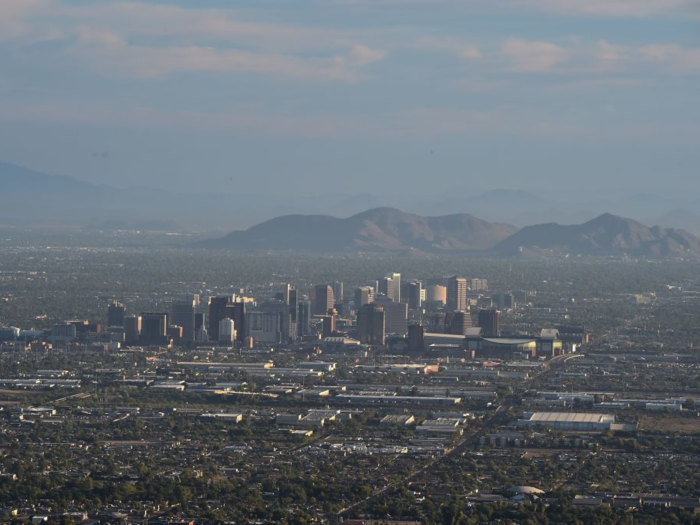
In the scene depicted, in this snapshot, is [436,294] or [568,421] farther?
[436,294]

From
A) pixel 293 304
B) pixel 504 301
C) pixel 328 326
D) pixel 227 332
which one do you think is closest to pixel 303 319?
pixel 293 304

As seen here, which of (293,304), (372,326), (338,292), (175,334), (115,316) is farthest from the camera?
(338,292)

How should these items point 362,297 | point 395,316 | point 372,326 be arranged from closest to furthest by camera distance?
point 372,326 < point 395,316 < point 362,297

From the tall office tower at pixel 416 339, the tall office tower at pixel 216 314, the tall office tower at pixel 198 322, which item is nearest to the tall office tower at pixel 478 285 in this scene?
the tall office tower at pixel 198 322

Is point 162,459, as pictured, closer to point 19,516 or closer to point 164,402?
point 19,516

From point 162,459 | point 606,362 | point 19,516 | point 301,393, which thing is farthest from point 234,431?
point 606,362

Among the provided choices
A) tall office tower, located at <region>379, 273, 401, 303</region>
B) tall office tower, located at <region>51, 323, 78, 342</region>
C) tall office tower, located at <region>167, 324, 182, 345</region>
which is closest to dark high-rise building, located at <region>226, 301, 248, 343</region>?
tall office tower, located at <region>167, 324, 182, 345</region>

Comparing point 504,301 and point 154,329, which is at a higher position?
point 504,301

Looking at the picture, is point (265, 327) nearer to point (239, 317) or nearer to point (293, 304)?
point (239, 317)
